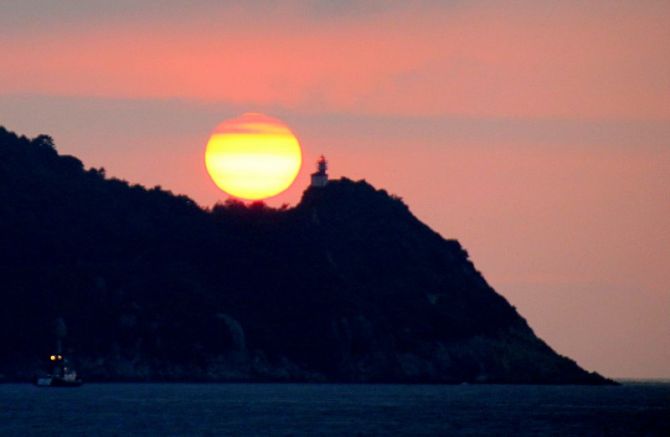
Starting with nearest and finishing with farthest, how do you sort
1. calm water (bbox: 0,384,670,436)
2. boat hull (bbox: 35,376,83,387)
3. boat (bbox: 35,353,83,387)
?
calm water (bbox: 0,384,670,436) → boat hull (bbox: 35,376,83,387) → boat (bbox: 35,353,83,387)

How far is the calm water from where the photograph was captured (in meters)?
113

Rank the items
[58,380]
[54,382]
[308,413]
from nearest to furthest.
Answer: [308,413] → [54,382] → [58,380]

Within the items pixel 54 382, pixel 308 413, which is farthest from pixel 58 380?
pixel 308 413

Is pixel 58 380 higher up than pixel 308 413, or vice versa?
pixel 58 380

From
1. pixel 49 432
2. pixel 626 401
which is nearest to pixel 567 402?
pixel 626 401

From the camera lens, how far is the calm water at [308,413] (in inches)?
4456

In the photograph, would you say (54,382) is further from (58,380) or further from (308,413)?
(308,413)

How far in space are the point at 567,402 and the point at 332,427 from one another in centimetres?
6386

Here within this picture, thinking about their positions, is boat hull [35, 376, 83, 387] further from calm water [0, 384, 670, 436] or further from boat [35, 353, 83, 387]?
calm water [0, 384, 670, 436]

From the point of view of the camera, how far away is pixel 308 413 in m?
135

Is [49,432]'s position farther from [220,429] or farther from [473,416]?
[473,416]

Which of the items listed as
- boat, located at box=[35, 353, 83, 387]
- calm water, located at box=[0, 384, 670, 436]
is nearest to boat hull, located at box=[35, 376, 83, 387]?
boat, located at box=[35, 353, 83, 387]

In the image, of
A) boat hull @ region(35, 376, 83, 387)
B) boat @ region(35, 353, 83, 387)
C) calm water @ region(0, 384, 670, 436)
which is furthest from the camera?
boat @ region(35, 353, 83, 387)

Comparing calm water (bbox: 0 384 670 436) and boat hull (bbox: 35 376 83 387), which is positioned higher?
boat hull (bbox: 35 376 83 387)
